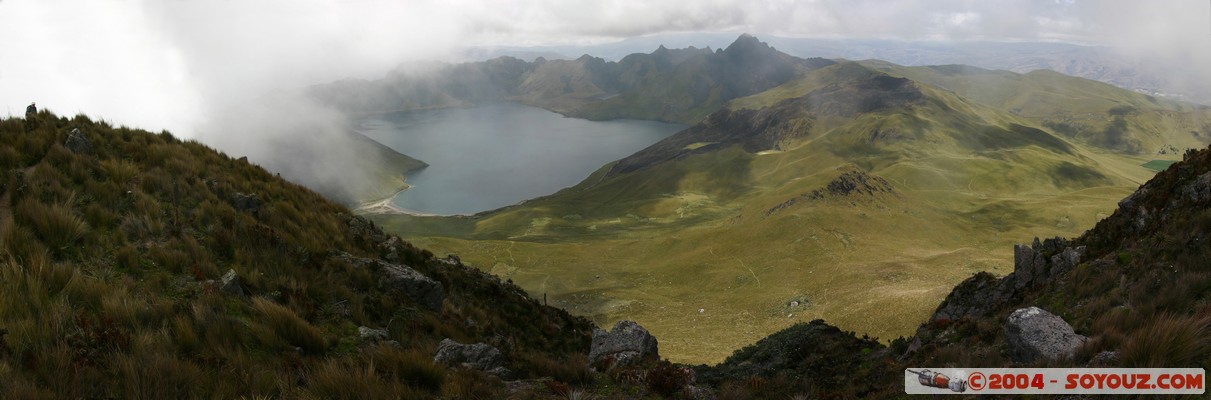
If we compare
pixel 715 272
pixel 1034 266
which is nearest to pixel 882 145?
pixel 715 272

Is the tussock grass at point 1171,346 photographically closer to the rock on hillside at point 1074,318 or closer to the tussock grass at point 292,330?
the rock on hillside at point 1074,318

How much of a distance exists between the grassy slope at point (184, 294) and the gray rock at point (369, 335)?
0.17 metres

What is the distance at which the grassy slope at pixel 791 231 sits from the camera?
4803 cm

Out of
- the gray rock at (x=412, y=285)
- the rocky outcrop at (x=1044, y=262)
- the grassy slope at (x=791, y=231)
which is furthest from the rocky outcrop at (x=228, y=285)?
the grassy slope at (x=791, y=231)

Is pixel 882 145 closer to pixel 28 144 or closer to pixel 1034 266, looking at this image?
pixel 1034 266

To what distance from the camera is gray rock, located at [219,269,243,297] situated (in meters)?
7.98

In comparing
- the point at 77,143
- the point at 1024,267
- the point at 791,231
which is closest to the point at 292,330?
the point at 77,143

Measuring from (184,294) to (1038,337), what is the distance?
13674 millimetres

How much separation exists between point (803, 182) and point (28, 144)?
12512 centimetres

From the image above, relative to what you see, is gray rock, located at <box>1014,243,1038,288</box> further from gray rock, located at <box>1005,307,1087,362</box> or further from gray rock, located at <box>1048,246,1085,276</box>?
gray rock, located at <box>1005,307,1087,362</box>

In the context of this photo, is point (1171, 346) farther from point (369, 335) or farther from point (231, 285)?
point (231, 285)

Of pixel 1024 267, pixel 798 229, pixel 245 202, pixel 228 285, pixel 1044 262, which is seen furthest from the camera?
pixel 798 229

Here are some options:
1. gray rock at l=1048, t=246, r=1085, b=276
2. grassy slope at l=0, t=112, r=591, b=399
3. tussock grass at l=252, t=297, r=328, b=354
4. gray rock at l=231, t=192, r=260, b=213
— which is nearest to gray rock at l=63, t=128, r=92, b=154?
grassy slope at l=0, t=112, r=591, b=399

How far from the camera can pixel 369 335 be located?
8.76 meters
